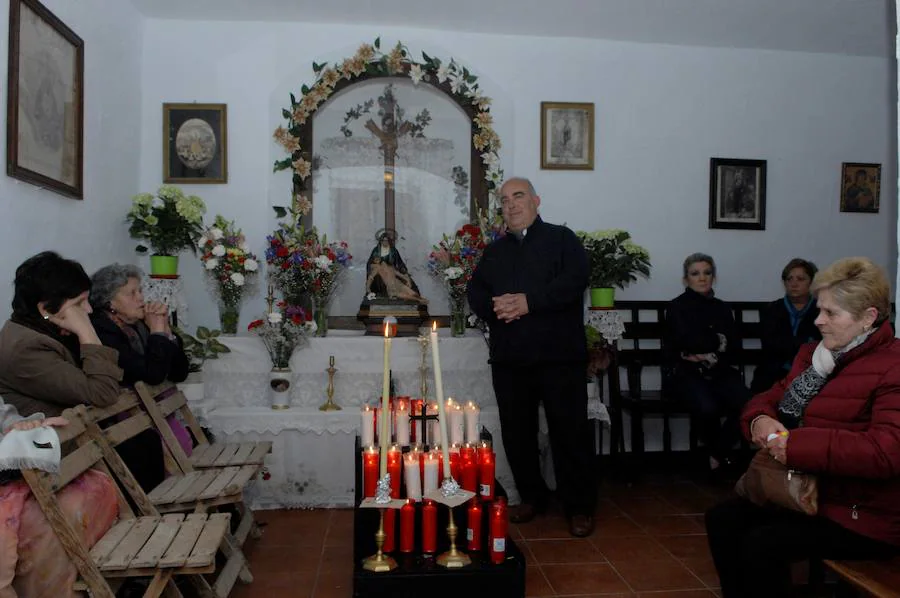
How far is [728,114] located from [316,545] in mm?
A: 4530

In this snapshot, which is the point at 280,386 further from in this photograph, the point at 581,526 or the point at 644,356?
the point at 644,356

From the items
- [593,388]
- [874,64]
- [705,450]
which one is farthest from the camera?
[874,64]

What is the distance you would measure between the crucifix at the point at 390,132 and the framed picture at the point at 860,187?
3.59 m

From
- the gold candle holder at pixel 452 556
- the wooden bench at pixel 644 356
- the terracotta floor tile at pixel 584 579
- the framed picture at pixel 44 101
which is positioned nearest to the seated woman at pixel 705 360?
the wooden bench at pixel 644 356

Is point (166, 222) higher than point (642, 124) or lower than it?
lower

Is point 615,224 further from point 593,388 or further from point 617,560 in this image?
point 617,560

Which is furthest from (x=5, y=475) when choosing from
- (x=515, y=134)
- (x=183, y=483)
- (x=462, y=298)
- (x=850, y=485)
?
(x=515, y=134)

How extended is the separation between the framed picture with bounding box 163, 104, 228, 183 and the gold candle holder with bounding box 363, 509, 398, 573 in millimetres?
3481

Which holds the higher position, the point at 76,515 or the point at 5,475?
the point at 5,475

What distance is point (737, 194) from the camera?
582 cm

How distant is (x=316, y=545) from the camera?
3.67 m

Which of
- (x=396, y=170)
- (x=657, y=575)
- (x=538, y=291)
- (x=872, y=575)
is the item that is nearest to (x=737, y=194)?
(x=396, y=170)

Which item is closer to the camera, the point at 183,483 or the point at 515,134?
the point at 183,483

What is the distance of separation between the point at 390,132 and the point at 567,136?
1.36 metres
